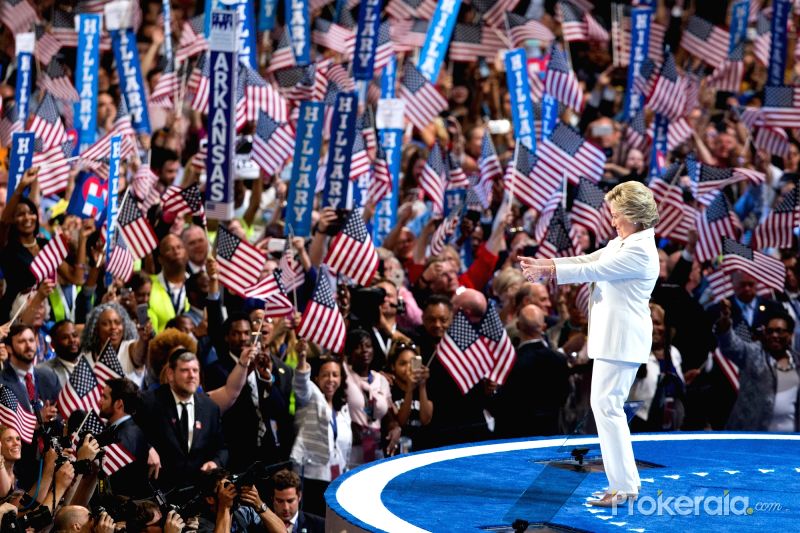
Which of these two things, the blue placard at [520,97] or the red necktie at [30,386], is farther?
the blue placard at [520,97]

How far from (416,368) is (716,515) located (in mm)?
3833

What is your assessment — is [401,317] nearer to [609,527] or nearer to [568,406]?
[568,406]

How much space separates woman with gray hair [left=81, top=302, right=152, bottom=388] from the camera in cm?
1183

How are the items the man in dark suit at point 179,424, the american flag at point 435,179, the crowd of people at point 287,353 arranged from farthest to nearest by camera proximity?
the american flag at point 435,179, the man in dark suit at point 179,424, the crowd of people at point 287,353

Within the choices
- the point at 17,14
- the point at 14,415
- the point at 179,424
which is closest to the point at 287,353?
the point at 179,424

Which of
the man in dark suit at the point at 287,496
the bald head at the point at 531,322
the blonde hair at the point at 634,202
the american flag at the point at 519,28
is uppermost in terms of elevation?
the blonde hair at the point at 634,202

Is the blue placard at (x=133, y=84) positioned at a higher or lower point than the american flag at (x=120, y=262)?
higher

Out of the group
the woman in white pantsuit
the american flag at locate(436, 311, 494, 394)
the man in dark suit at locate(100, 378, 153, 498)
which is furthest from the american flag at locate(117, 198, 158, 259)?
the woman in white pantsuit

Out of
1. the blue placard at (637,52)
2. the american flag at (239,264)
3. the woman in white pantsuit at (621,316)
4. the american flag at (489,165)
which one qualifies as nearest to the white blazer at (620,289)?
the woman in white pantsuit at (621,316)

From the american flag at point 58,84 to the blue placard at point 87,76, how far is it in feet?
1.35

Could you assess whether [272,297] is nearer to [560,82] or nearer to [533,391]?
[533,391]

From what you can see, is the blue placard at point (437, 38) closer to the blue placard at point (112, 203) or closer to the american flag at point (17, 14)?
the american flag at point (17, 14)

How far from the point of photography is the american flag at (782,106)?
1767cm

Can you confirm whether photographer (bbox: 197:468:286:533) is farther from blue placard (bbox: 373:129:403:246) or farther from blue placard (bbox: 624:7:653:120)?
blue placard (bbox: 624:7:653:120)
